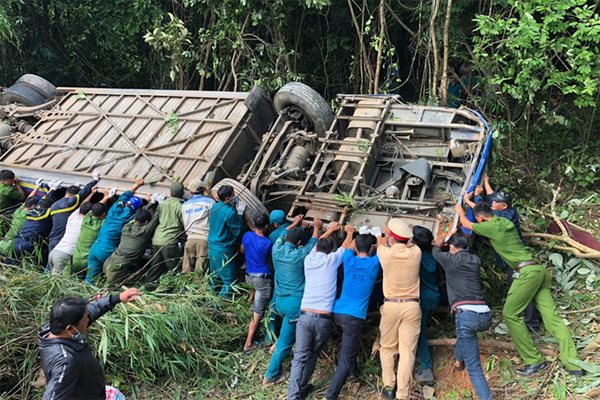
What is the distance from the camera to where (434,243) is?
447 centimetres

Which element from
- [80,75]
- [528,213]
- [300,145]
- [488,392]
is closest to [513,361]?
[488,392]

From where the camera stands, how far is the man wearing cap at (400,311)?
13.6 feet

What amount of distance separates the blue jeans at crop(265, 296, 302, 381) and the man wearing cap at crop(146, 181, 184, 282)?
1750 mm

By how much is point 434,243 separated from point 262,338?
6.97 feet

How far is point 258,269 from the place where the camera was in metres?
5.07

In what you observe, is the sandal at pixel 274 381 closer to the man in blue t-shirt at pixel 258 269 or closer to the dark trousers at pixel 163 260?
the man in blue t-shirt at pixel 258 269

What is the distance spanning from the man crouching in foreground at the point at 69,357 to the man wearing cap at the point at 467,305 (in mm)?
2848

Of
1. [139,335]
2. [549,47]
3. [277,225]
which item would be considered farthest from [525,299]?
[549,47]

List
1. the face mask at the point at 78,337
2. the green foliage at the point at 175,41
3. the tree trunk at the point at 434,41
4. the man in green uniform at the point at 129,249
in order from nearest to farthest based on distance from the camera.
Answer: the face mask at the point at 78,337 → the man in green uniform at the point at 129,249 → the tree trunk at the point at 434,41 → the green foliage at the point at 175,41

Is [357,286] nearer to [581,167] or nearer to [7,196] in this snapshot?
[581,167]

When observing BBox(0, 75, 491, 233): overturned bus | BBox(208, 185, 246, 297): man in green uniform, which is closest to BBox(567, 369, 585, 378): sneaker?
BBox(0, 75, 491, 233): overturned bus

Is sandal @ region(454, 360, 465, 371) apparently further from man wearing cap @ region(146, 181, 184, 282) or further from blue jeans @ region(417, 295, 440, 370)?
man wearing cap @ region(146, 181, 184, 282)

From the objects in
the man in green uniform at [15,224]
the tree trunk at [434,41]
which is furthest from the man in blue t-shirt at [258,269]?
the tree trunk at [434,41]

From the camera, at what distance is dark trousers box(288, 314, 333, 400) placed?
4.24 m
